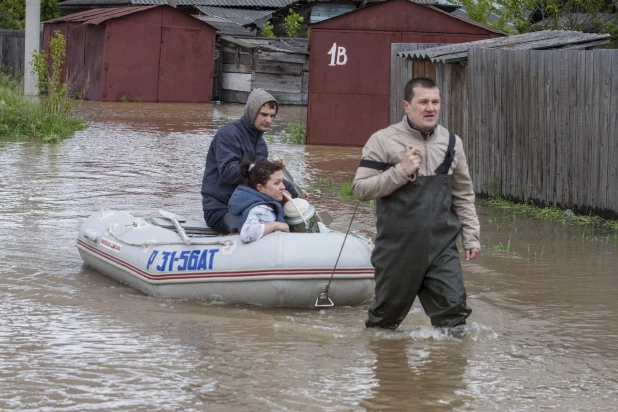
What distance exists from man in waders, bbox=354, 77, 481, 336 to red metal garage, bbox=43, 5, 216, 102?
2229cm

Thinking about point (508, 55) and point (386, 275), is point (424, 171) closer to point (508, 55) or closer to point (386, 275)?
point (386, 275)

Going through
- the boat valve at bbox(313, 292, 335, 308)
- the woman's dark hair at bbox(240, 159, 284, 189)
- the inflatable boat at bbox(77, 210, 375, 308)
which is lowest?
the boat valve at bbox(313, 292, 335, 308)

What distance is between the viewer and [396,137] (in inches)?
227

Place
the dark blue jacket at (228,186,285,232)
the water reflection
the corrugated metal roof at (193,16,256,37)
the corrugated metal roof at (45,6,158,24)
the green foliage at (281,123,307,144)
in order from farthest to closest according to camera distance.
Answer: the corrugated metal roof at (193,16,256,37) < the corrugated metal roof at (45,6,158,24) < the green foliage at (281,123,307,144) < the dark blue jacket at (228,186,285,232) < the water reflection

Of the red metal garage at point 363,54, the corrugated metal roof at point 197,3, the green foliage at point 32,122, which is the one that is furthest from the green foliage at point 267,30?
the red metal garage at point 363,54

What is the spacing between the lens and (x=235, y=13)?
3912 cm

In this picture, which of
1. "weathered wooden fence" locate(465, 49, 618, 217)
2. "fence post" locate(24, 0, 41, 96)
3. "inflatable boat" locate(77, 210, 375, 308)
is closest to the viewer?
"inflatable boat" locate(77, 210, 375, 308)

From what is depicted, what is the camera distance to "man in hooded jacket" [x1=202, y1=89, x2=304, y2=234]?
25.3ft

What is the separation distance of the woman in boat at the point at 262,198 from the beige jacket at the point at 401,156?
1626 millimetres

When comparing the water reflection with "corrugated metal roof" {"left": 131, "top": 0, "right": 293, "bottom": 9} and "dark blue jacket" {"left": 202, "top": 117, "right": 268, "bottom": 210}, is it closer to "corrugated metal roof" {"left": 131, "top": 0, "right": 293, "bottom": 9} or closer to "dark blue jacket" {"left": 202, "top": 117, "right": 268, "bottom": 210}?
"dark blue jacket" {"left": 202, "top": 117, "right": 268, "bottom": 210}

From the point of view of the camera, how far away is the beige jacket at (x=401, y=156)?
18.5 ft

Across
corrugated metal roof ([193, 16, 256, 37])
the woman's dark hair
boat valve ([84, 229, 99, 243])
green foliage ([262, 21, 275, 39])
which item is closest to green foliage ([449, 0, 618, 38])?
corrugated metal roof ([193, 16, 256, 37])

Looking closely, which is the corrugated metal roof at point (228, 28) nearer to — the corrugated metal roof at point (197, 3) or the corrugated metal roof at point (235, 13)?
the corrugated metal roof at point (235, 13)

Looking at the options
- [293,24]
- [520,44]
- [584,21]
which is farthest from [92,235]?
[293,24]
